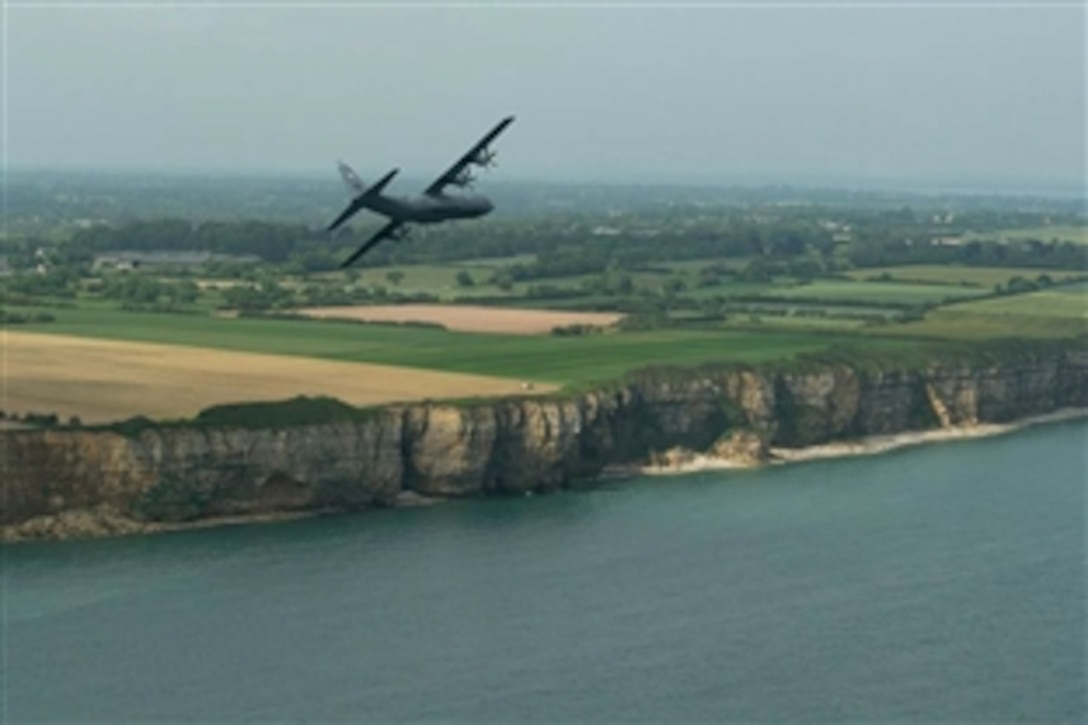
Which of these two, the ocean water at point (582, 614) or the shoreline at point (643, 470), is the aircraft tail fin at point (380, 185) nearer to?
the ocean water at point (582, 614)

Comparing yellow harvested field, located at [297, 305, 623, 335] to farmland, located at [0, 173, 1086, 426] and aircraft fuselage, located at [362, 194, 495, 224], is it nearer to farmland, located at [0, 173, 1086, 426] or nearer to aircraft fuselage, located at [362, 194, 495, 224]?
farmland, located at [0, 173, 1086, 426]

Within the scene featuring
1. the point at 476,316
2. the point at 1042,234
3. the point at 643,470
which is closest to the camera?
the point at 643,470

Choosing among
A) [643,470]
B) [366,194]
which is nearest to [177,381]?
[643,470]

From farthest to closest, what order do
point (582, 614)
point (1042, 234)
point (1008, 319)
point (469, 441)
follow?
point (1042, 234), point (1008, 319), point (469, 441), point (582, 614)

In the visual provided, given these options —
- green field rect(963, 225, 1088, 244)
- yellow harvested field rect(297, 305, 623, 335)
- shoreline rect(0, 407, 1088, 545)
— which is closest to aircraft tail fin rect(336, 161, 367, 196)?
shoreline rect(0, 407, 1088, 545)

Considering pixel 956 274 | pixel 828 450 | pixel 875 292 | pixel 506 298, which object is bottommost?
pixel 828 450

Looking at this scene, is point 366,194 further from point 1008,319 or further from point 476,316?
point 1008,319
